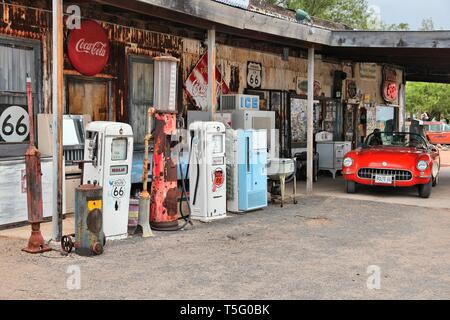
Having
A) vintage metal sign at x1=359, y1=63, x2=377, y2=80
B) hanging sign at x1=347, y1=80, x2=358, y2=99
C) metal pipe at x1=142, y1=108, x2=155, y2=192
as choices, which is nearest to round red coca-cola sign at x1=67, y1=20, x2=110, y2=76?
metal pipe at x1=142, y1=108, x2=155, y2=192

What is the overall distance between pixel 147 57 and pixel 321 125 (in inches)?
291

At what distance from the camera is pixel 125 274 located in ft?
19.2

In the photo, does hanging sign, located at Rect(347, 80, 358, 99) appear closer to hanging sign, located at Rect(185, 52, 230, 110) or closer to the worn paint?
hanging sign, located at Rect(185, 52, 230, 110)

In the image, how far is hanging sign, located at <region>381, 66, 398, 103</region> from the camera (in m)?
20.6

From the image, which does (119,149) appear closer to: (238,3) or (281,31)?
(238,3)

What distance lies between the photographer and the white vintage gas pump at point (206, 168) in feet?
29.0

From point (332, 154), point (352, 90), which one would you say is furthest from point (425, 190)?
point (352, 90)

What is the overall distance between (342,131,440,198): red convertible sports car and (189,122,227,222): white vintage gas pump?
12.9ft

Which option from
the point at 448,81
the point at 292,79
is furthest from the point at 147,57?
the point at 448,81

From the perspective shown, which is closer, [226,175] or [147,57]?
[226,175]

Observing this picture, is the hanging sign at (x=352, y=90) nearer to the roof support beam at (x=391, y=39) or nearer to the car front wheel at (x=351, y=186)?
the roof support beam at (x=391, y=39)

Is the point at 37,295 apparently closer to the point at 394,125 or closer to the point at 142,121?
the point at 142,121

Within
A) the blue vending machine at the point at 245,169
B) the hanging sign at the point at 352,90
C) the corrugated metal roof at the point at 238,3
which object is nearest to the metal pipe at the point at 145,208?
the blue vending machine at the point at 245,169

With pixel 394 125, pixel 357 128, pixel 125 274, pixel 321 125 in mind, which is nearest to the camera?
pixel 125 274
